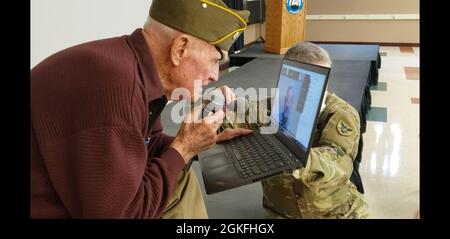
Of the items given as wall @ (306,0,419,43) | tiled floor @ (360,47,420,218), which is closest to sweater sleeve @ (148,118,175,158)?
tiled floor @ (360,47,420,218)

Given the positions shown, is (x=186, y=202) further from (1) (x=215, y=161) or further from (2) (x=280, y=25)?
(2) (x=280, y=25)

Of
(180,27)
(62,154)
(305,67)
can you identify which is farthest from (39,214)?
(305,67)

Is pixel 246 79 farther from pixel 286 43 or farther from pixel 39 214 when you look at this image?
pixel 39 214

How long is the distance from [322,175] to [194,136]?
38cm

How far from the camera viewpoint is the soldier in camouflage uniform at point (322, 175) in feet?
3.33

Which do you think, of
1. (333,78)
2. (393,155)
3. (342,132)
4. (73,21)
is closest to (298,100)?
(342,132)

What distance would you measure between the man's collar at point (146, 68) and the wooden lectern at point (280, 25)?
405cm

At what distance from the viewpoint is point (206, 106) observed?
3.89 ft

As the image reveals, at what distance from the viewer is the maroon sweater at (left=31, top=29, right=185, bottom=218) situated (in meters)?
0.67

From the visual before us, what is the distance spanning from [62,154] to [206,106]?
58cm

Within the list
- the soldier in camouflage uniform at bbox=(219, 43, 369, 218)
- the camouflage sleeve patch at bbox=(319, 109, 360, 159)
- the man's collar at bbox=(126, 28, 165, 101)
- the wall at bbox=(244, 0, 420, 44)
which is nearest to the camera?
the man's collar at bbox=(126, 28, 165, 101)

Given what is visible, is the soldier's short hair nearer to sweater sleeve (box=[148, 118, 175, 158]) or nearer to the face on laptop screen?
the face on laptop screen

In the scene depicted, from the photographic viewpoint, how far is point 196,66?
907 millimetres

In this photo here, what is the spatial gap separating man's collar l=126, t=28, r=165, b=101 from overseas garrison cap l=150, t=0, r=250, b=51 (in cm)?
8
